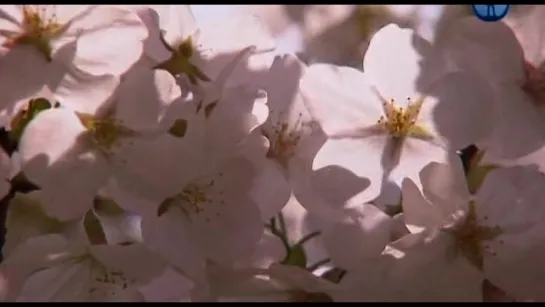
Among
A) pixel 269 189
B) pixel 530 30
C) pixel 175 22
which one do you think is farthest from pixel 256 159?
pixel 530 30

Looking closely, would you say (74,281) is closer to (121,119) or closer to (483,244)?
(121,119)

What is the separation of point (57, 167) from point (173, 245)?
0.10 metres

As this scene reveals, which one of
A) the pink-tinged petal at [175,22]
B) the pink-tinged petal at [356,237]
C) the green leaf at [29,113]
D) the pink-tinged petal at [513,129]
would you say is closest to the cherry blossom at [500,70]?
the pink-tinged petal at [513,129]

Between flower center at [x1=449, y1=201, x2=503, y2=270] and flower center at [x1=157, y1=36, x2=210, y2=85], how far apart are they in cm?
23

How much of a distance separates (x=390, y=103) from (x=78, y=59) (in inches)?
9.5

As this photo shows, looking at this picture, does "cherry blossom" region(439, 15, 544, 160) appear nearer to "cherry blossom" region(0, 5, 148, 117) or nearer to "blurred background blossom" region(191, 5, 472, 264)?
"blurred background blossom" region(191, 5, 472, 264)

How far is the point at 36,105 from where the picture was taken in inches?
22.8

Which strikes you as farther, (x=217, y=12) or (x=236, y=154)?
(x=217, y=12)

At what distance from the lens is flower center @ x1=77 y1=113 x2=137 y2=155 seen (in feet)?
1.84

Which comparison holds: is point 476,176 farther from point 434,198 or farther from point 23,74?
point 23,74

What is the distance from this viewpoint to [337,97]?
0.59 metres

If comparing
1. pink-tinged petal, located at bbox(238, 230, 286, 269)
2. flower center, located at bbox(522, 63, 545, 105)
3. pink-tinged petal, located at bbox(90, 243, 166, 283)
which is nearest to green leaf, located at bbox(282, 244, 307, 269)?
pink-tinged petal, located at bbox(238, 230, 286, 269)

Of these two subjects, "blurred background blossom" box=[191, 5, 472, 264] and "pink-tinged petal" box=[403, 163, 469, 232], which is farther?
"blurred background blossom" box=[191, 5, 472, 264]

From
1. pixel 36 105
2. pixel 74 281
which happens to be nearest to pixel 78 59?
pixel 36 105
